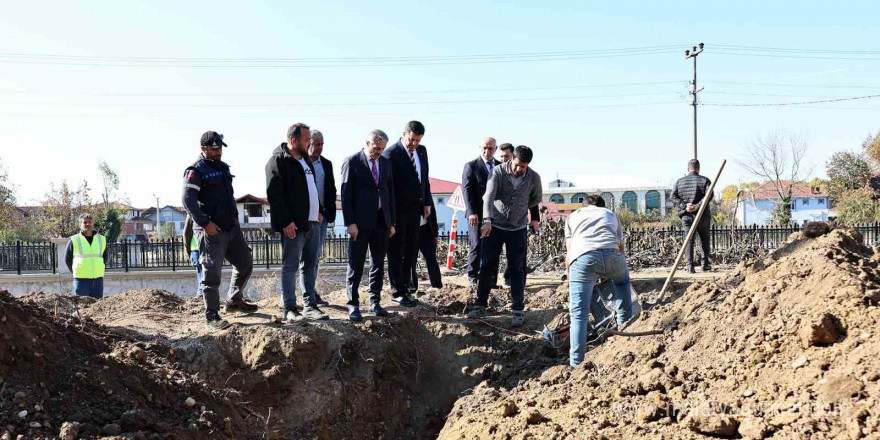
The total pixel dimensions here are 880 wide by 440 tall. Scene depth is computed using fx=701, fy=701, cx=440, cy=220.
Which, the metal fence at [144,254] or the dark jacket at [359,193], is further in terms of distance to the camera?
the metal fence at [144,254]

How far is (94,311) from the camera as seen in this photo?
738 cm

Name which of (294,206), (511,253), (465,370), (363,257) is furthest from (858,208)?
(294,206)

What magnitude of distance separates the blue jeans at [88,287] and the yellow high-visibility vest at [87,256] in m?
0.06

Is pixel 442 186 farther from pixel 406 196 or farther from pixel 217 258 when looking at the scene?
pixel 217 258

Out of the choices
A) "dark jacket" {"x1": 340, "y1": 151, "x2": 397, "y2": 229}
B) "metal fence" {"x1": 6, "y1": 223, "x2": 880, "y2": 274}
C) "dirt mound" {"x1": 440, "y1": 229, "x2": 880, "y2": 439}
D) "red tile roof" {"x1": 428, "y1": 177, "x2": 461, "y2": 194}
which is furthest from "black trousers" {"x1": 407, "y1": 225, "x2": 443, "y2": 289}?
"red tile roof" {"x1": 428, "y1": 177, "x2": 461, "y2": 194}

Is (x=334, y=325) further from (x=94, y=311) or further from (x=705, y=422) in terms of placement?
(x=705, y=422)

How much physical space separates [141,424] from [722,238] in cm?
1399

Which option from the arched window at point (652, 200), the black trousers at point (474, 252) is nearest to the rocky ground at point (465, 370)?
the black trousers at point (474, 252)

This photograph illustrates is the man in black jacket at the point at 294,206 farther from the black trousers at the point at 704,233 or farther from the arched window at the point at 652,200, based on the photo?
the arched window at the point at 652,200

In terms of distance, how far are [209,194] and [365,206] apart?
1363mm

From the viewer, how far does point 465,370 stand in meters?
6.54

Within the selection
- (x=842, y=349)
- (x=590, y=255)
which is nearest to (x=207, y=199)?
(x=590, y=255)

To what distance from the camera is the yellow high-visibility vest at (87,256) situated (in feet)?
29.2

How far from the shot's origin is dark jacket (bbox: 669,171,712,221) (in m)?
9.92
